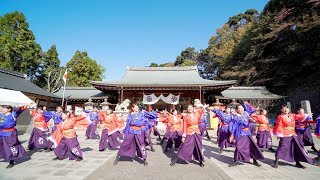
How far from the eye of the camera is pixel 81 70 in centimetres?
3728

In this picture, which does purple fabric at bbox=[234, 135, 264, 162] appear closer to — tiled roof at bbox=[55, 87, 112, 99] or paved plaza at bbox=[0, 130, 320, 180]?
paved plaza at bbox=[0, 130, 320, 180]

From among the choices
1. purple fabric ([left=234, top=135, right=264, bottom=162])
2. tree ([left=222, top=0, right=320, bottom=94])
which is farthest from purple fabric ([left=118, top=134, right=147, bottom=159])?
tree ([left=222, top=0, right=320, bottom=94])

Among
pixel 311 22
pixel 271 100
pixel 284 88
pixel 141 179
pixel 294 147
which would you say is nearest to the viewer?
pixel 141 179

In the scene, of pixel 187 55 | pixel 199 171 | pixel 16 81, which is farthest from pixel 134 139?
pixel 187 55

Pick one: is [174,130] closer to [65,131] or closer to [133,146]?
[133,146]

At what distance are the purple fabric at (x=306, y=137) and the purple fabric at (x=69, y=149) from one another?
7.20 meters

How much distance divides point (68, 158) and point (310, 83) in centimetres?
2078

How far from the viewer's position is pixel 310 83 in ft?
65.0

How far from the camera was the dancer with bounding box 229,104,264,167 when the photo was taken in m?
5.80

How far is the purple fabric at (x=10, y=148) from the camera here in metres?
5.71

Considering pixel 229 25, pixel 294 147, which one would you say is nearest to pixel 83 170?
pixel 294 147

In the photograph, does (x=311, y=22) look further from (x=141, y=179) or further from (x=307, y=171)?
(x=141, y=179)

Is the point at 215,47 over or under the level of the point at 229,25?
under

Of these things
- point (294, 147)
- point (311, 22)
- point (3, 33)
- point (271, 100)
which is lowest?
point (294, 147)
